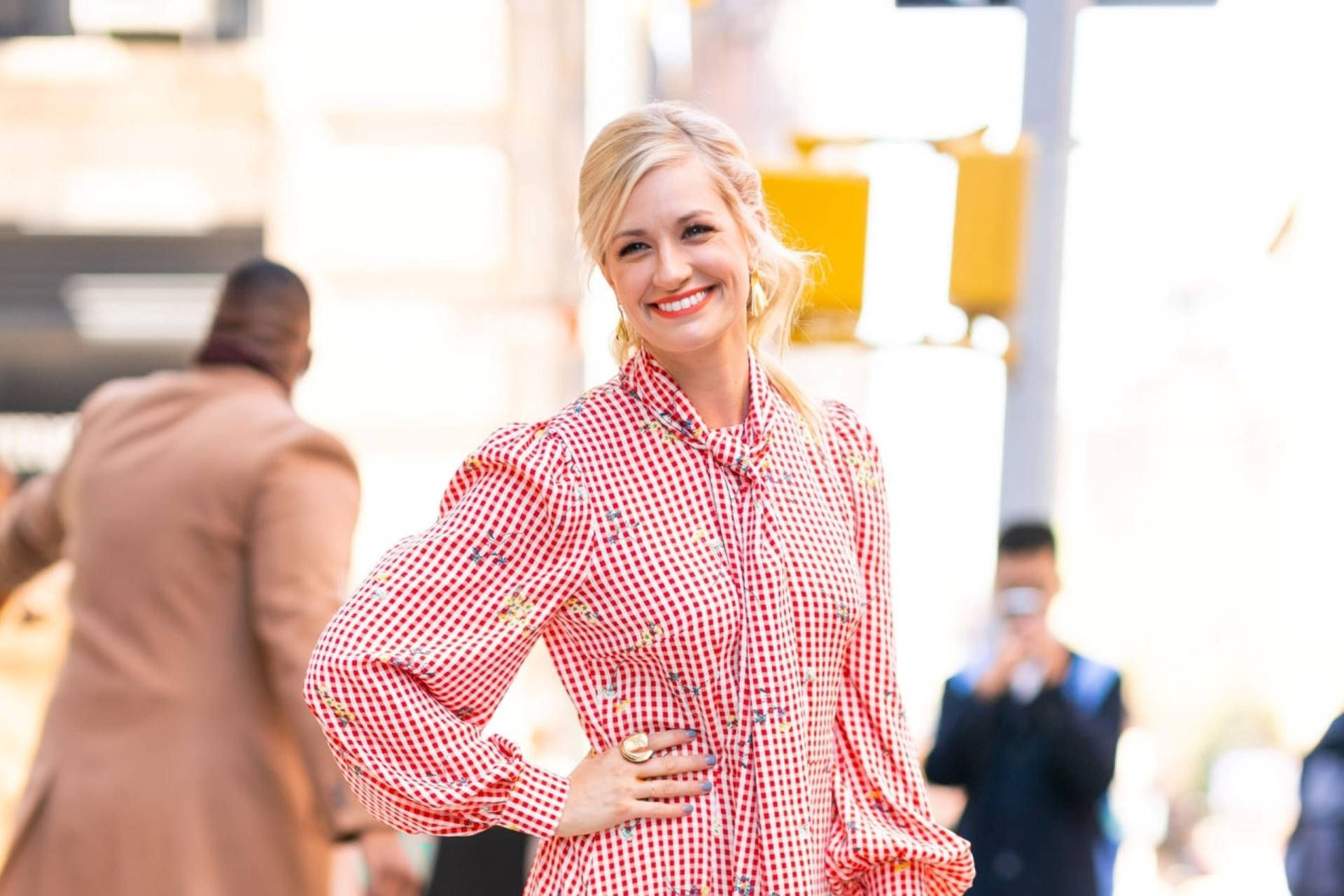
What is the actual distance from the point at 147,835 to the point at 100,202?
6185 millimetres

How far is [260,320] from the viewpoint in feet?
10.3

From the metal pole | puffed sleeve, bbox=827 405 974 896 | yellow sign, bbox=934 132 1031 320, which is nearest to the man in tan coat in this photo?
puffed sleeve, bbox=827 405 974 896

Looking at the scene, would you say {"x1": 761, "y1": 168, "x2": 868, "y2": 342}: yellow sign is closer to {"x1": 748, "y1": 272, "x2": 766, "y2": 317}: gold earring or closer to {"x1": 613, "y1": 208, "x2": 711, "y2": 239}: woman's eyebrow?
{"x1": 748, "y1": 272, "x2": 766, "y2": 317}: gold earring

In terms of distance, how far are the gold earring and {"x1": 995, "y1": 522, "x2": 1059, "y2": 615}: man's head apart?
2.14 m

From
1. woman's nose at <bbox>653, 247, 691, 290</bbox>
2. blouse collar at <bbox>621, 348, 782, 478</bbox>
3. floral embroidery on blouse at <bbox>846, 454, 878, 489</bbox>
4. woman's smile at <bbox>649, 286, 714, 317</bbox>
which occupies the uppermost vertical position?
woman's nose at <bbox>653, 247, 691, 290</bbox>

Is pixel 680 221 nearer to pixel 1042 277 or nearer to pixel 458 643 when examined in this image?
pixel 458 643

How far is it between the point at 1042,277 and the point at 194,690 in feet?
21.5

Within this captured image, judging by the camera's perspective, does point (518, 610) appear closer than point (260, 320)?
Yes

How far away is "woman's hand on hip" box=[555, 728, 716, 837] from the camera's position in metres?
1.91

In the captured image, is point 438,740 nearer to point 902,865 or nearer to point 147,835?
point 902,865

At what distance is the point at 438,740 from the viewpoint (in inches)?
74.4

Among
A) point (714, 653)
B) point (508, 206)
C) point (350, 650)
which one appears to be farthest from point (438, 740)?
point (508, 206)

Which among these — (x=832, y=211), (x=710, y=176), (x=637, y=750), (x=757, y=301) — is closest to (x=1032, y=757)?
(x=757, y=301)

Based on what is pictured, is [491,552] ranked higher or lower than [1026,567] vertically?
higher
